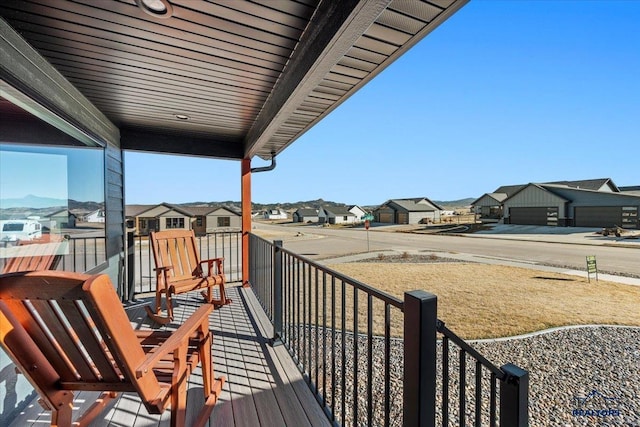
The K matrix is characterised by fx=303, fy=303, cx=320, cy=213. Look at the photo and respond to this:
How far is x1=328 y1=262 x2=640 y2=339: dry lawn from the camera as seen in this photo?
480cm

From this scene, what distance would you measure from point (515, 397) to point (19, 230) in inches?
111

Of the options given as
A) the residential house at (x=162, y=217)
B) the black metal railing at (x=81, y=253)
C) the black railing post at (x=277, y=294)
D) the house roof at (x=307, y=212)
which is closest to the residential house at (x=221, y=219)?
the residential house at (x=162, y=217)

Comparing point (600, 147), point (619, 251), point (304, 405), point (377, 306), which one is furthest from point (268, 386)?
point (600, 147)

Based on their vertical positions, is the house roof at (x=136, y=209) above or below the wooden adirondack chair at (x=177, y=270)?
above

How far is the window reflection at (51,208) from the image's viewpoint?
196 centimetres

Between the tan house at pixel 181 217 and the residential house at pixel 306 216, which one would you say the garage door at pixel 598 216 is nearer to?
the tan house at pixel 181 217

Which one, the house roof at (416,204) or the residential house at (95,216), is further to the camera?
the house roof at (416,204)

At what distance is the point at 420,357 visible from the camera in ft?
3.00

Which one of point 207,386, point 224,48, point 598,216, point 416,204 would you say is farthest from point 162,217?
point 598,216

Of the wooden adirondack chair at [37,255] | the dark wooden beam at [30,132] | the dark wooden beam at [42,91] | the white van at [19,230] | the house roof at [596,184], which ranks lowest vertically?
the wooden adirondack chair at [37,255]

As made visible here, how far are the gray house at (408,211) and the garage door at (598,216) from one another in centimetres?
1583

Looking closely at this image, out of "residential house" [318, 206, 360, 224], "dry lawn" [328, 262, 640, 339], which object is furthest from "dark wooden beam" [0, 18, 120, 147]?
"residential house" [318, 206, 360, 224]

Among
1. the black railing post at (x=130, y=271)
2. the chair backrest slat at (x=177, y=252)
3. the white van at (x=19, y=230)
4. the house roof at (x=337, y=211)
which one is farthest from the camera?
the house roof at (x=337, y=211)

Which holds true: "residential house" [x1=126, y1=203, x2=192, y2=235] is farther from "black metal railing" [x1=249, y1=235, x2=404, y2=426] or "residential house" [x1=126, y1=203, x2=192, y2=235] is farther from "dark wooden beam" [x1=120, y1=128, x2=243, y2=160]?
"black metal railing" [x1=249, y1=235, x2=404, y2=426]
